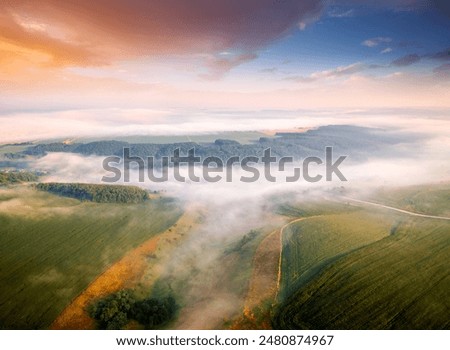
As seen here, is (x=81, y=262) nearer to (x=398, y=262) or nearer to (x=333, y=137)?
(x=398, y=262)

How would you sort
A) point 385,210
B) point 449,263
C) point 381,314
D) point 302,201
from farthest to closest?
point 302,201 → point 385,210 → point 449,263 → point 381,314

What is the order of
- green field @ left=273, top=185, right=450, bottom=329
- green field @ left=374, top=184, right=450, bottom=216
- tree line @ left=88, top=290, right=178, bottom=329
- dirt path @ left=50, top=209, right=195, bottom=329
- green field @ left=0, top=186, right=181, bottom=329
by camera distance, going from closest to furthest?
1. green field @ left=273, top=185, right=450, bottom=329
2. tree line @ left=88, top=290, right=178, bottom=329
3. dirt path @ left=50, top=209, right=195, bottom=329
4. green field @ left=0, top=186, right=181, bottom=329
5. green field @ left=374, top=184, right=450, bottom=216

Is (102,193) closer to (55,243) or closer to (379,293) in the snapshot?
(55,243)

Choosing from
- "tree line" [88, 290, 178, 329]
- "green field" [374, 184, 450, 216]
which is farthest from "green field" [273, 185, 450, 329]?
"tree line" [88, 290, 178, 329]

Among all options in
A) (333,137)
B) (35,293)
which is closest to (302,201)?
(35,293)

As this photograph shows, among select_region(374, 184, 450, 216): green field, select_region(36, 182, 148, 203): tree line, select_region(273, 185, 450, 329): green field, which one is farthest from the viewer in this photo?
select_region(36, 182, 148, 203): tree line

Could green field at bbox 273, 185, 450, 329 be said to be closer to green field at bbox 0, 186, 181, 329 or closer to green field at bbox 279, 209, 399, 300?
green field at bbox 279, 209, 399, 300


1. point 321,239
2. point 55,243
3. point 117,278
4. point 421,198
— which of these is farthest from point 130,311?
point 421,198
